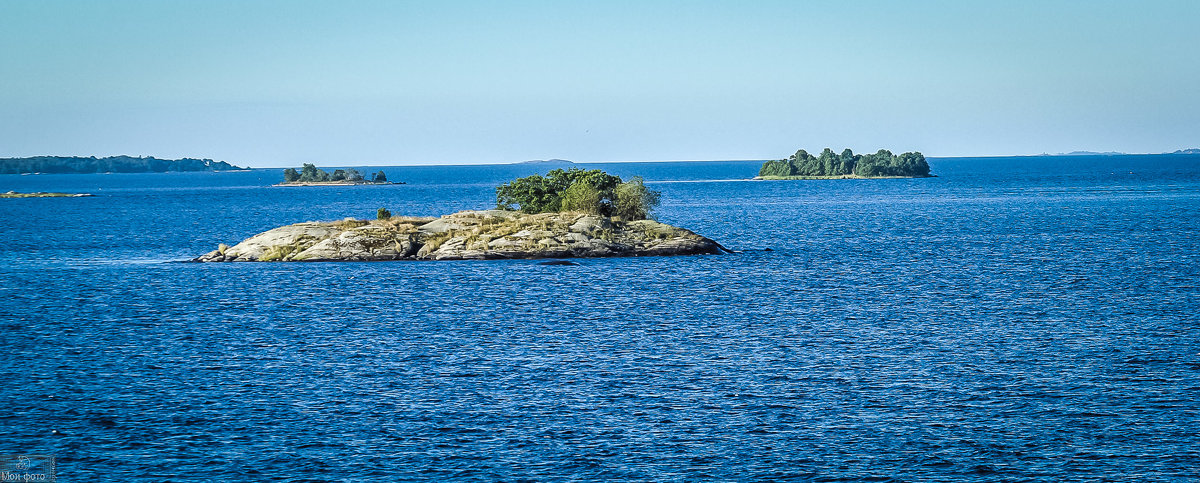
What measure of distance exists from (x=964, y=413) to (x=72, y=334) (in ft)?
153

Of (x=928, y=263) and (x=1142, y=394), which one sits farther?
(x=928, y=263)

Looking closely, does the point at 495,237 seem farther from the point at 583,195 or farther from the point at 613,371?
the point at 613,371

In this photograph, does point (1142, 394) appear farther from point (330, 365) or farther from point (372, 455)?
point (330, 365)

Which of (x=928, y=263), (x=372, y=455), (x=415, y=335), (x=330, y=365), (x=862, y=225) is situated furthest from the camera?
(x=862, y=225)

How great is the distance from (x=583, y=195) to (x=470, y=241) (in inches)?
574

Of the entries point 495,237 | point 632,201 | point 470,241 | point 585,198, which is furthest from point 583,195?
point 470,241

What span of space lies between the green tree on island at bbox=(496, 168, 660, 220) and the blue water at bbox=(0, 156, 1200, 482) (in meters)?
17.1

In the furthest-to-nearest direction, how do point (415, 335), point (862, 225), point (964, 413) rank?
point (862, 225) < point (415, 335) < point (964, 413)

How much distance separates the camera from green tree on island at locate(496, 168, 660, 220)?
111688mm

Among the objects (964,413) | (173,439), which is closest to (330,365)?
(173,439)

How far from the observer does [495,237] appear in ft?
335

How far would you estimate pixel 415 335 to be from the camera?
5938cm

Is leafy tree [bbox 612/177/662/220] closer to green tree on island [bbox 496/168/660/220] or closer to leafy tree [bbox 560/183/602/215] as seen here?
green tree on island [bbox 496/168/660/220]

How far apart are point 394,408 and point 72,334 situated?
28.3 meters
